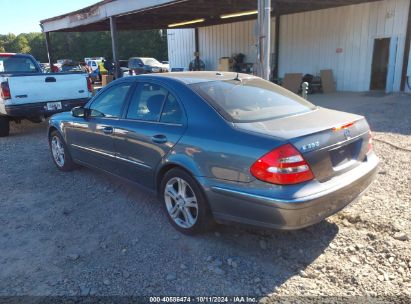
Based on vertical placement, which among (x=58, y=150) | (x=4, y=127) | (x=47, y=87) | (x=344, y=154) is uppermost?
(x=47, y=87)

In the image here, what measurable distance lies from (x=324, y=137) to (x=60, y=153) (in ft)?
14.1

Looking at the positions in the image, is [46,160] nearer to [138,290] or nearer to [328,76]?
[138,290]

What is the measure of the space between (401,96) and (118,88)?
12.2 meters

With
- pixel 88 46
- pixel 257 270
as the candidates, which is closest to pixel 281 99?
pixel 257 270

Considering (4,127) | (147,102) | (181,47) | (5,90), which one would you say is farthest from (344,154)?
(181,47)

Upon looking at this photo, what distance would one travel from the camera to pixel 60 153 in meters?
5.73

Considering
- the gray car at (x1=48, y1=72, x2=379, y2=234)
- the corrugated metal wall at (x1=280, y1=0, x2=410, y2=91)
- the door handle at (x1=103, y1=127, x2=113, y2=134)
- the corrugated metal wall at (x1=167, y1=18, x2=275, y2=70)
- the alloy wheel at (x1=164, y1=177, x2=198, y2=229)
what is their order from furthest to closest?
1. the corrugated metal wall at (x1=167, y1=18, x2=275, y2=70)
2. the corrugated metal wall at (x1=280, y1=0, x2=410, y2=91)
3. the door handle at (x1=103, y1=127, x2=113, y2=134)
4. the alloy wheel at (x1=164, y1=177, x2=198, y2=229)
5. the gray car at (x1=48, y1=72, x2=379, y2=234)

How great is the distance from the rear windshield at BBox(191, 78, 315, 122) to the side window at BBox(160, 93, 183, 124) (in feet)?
0.81

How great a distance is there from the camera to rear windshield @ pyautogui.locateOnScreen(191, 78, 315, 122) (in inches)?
130

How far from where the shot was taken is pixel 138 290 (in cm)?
279

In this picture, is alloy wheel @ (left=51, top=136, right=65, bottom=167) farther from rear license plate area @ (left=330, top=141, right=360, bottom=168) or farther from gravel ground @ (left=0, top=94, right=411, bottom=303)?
rear license plate area @ (left=330, top=141, right=360, bottom=168)

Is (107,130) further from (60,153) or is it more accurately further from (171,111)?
(60,153)

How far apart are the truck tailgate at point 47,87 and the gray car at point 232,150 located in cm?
447

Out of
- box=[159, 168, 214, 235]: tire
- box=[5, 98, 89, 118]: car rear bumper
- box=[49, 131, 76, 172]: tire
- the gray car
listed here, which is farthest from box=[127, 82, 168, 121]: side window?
box=[5, 98, 89, 118]: car rear bumper
